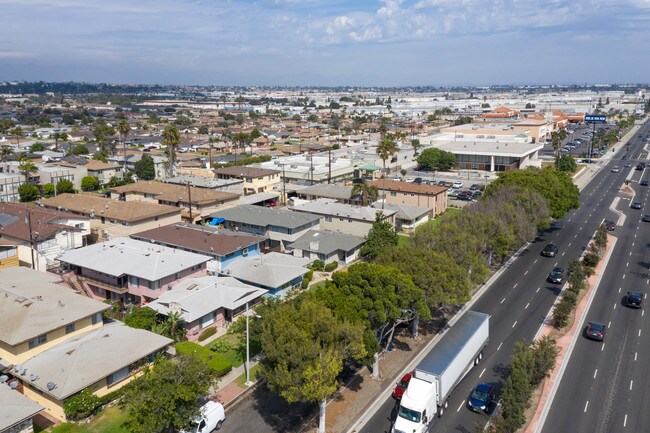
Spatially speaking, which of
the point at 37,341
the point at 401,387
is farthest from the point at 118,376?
the point at 401,387

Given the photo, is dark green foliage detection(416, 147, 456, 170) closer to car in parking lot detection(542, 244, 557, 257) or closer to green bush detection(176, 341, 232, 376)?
car in parking lot detection(542, 244, 557, 257)

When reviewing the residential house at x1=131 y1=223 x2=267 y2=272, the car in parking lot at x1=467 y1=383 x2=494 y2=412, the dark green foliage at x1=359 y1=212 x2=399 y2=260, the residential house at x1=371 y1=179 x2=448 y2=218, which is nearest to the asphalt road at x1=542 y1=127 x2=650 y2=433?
the car in parking lot at x1=467 y1=383 x2=494 y2=412

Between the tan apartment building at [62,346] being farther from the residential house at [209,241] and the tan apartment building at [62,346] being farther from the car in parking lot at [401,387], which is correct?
the car in parking lot at [401,387]

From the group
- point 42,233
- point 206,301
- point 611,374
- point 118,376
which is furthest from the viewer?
point 42,233

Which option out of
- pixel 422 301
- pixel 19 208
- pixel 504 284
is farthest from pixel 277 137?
pixel 422 301

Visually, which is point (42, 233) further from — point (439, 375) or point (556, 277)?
point (556, 277)

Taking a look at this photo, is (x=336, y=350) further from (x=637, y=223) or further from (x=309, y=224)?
(x=637, y=223)
